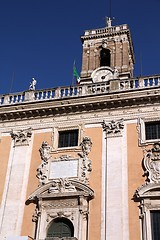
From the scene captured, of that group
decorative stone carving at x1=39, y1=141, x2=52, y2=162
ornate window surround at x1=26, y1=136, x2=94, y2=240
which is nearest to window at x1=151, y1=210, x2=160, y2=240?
ornate window surround at x1=26, y1=136, x2=94, y2=240

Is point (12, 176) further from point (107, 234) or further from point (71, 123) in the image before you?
point (107, 234)

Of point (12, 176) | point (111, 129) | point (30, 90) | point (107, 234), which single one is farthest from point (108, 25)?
point (107, 234)

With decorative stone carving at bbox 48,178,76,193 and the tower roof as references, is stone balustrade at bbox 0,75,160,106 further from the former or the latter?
the tower roof

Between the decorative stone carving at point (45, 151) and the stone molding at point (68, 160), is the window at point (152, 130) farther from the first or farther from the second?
the decorative stone carving at point (45, 151)

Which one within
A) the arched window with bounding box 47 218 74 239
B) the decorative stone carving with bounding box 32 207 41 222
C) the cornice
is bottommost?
the arched window with bounding box 47 218 74 239

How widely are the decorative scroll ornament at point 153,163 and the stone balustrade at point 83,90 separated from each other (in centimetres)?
322

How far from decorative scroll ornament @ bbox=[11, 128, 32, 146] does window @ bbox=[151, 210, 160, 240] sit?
694cm

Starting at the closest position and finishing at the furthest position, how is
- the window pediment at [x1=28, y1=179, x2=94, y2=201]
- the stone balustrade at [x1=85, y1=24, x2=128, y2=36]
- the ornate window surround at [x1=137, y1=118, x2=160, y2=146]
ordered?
the window pediment at [x1=28, y1=179, x2=94, y2=201] → the ornate window surround at [x1=137, y1=118, x2=160, y2=146] → the stone balustrade at [x1=85, y1=24, x2=128, y2=36]

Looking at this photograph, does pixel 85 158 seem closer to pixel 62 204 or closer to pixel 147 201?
pixel 62 204

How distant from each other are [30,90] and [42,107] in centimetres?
165

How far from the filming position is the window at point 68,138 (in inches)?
733

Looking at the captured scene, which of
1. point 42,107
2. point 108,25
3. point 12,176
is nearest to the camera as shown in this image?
point 12,176

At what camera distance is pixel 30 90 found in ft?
67.9

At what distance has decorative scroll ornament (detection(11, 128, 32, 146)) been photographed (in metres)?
19.2
